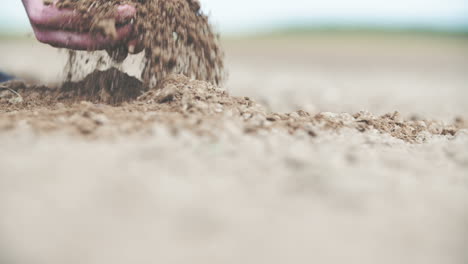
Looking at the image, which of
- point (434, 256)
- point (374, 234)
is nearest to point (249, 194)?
point (374, 234)

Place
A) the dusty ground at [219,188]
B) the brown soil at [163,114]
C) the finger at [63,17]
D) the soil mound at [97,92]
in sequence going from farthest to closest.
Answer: the soil mound at [97,92] → the finger at [63,17] → the brown soil at [163,114] → the dusty ground at [219,188]

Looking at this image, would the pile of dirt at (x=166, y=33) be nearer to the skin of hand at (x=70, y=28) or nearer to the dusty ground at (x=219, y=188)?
the skin of hand at (x=70, y=28)

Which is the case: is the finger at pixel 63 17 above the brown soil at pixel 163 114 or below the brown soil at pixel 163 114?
above

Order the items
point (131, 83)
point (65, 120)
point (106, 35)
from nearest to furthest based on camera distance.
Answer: point (65, 120), point (106, 35), point (131, 83)

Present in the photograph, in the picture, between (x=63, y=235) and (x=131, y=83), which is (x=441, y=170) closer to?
(x=63, y=235)

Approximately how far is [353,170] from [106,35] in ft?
7.73

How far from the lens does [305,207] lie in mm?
1963

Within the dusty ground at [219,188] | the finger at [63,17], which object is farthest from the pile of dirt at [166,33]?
the dusty ground at [219,188]

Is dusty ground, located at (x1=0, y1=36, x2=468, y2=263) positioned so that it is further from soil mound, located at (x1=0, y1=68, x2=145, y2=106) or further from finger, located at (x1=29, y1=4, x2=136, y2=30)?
finger, located at (x1=29, y1=4, x2=136, y2=30)

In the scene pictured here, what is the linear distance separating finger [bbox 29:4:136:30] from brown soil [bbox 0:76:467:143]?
0.55 metres

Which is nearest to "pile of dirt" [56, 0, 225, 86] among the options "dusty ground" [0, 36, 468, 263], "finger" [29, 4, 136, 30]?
"finger" [29, 4, 136, 30]

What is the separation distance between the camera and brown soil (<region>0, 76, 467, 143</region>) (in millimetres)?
2820

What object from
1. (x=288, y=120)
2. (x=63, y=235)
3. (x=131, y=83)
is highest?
(x=131, y=83)

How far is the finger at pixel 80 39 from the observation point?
3.80 metres
